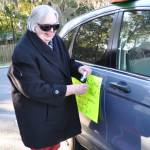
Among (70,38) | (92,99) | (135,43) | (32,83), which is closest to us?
(32,83)

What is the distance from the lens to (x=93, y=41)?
4215mm

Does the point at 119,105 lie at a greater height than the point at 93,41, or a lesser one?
lesser

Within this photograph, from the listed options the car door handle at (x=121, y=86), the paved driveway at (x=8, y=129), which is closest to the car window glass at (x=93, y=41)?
the car door handle at (x=121, y=86)

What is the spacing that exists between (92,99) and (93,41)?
69cm

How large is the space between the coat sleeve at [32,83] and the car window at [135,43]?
0.60 metres

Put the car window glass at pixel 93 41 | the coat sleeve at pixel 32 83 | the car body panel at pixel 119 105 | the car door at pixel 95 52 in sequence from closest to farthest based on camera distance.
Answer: the car body panel at pixel 119 105 < the coat sleeve at pixel 32 83 < the car door at pixel 95 52 < the car window glass at pixel 93 41

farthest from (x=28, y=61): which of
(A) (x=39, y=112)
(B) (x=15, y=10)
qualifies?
(B) (x=15, y=10)

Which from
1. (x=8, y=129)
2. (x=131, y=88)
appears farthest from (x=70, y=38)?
(x=8, y=129)

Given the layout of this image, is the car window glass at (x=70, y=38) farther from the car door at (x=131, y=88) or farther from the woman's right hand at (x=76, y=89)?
the woman's right hand at (x=76, y=89)

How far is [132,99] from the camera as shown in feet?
10.8

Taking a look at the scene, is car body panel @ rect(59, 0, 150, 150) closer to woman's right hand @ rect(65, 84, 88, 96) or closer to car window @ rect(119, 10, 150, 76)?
car window @ rect(119, 10, 150, 76)

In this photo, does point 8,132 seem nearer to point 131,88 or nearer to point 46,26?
point 46,26

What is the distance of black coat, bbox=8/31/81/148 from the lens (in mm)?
3365

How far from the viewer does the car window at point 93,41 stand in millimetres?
3977
